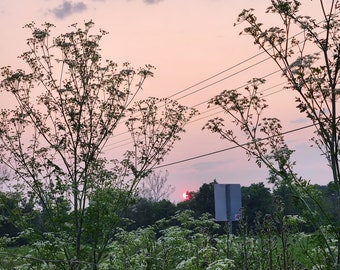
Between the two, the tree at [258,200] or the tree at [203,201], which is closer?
the tree at [203,201]

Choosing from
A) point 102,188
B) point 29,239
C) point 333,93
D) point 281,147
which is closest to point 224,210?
point 102,188

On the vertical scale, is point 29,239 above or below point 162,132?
below

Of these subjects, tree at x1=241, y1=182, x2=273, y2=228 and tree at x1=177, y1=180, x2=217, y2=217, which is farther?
tree at x1=241, y1=182, x2=273, y2=228

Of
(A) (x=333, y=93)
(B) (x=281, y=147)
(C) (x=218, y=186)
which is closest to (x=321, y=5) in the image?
(A) (x=333, y=93)

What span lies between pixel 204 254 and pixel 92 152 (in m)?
3.62

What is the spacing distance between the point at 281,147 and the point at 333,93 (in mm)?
1424

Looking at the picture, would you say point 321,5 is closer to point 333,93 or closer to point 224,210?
point 333,93

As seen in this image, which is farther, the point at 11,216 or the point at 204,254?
the point at 11,216

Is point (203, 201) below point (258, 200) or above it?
below

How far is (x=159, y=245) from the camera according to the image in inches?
434

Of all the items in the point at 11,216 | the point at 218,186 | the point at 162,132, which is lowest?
the point at 11,216

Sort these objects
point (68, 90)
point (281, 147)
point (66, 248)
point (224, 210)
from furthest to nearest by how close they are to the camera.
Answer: point (224, 210), point (68, 90), point (66, 248), point (281, 147)

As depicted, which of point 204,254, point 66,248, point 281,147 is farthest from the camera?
Answer: point 66,248

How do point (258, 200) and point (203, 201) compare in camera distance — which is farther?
point (258, 200)
